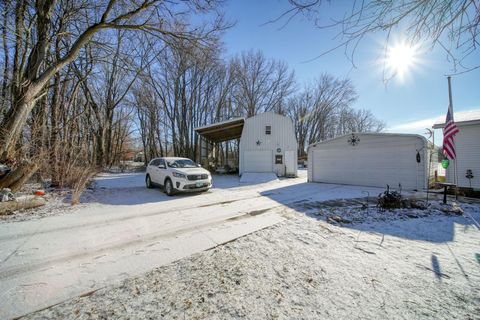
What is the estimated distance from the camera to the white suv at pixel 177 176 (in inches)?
302

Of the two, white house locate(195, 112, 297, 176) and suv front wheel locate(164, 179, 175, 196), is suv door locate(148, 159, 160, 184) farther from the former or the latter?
white house locate(195, 112, 297, 176)

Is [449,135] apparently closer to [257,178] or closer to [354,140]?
[354,140]

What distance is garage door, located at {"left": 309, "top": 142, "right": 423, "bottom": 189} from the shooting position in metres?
9.74

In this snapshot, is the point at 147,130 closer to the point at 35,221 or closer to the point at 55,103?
the point at 55,103

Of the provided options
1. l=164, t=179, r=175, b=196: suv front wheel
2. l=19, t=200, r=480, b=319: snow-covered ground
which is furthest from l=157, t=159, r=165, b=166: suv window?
l=19, t=200, r=480, b=319: snow-covered ground

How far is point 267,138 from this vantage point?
55.3ft

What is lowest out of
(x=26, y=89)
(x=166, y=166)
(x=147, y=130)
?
(x=166, y=166)

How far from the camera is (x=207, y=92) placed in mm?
26469

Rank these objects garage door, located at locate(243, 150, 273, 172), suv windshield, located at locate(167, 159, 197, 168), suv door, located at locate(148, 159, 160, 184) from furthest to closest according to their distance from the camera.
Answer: garage door, located at locate(243, 150, 273, 172) → suv door, located at locate(148, 159, 160, 184) → suv windshield, located at locate(167, 159, 197, 168)

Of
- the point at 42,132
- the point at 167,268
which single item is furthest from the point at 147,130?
the point at 167,268

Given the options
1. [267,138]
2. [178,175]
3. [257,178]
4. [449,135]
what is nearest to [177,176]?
[178,175]

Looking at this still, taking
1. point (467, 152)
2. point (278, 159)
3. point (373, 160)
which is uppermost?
point (467, 152)

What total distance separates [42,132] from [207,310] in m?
8.79

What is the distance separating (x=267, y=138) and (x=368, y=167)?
8.11 metres
